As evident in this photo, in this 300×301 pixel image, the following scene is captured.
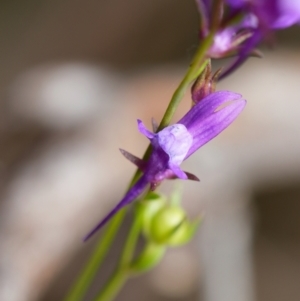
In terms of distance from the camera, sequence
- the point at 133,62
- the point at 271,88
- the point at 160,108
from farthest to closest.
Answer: the point at 133,62 → the point at 271,88 → the point at 160,108

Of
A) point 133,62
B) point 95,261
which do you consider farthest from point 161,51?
point 95,261

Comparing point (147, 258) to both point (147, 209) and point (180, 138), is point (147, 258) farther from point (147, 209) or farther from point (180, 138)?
point (180, 138)

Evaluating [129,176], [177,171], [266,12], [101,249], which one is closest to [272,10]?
[266,12]

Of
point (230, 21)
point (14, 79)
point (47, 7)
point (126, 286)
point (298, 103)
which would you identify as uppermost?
point (47, 7)

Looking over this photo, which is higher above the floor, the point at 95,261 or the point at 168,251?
the point at 95,261

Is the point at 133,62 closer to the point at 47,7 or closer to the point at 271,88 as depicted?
the point at 47,7

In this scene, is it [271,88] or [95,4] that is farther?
[95,4]

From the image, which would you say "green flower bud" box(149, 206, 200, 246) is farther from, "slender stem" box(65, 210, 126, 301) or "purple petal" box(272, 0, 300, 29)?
"purple petal" box(272, 0, 300, 29)

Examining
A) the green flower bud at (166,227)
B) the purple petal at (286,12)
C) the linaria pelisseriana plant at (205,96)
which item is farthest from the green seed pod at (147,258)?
the purple petal at (286,12)
